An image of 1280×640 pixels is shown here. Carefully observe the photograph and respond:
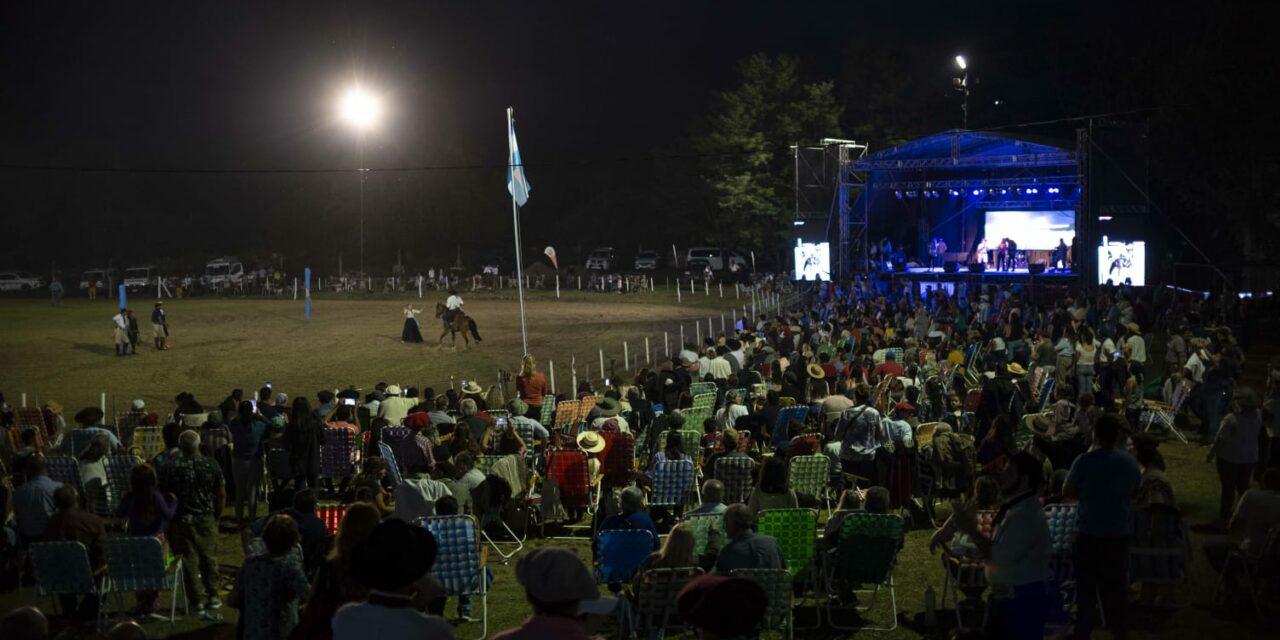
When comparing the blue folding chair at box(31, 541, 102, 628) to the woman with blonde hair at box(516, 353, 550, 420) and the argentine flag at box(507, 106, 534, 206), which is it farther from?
the argentine flag at box(507, 106, 534, 206)

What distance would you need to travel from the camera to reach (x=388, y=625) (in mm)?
3480

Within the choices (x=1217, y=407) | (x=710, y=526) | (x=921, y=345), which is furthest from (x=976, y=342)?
(x=710, y=526)

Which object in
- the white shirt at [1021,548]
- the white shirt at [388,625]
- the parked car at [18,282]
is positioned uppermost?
the parked car at [18,282]

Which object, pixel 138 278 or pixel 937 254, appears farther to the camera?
pixel 138 278

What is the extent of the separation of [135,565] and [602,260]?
54016mm

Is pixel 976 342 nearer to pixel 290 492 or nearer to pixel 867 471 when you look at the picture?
pixel 867 471

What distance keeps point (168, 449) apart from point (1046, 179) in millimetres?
26178

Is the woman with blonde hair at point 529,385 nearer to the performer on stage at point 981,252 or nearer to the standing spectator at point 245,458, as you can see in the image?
the standing spectator at point 245,458

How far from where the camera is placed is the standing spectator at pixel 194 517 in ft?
26.9

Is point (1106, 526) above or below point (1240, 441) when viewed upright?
above

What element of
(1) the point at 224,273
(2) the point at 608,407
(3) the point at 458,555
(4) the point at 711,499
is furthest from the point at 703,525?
(1) the point at 224,273

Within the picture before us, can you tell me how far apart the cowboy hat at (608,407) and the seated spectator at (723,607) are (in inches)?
370

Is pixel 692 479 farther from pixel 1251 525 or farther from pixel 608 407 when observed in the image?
pixel 1251 525

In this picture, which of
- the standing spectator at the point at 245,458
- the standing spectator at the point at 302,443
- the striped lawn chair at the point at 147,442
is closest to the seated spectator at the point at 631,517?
the standing spectator at the point at 302,443
